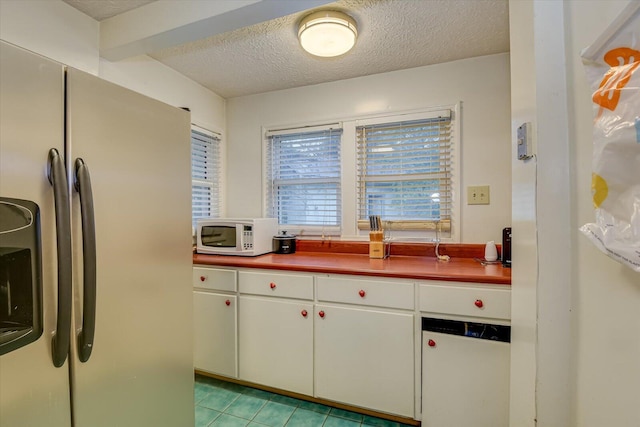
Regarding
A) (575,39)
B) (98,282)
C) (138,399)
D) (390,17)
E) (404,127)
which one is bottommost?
(138,399)

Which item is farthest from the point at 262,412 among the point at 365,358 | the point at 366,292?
the point at 366,292

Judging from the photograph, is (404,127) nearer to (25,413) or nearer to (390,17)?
(390,17)

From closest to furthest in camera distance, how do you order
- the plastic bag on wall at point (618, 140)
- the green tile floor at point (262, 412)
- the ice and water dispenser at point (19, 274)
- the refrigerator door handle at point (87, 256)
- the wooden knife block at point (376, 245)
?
1. the plastic bag on wall at point (618, 140)
2. the ice and water dispenser at point (19, 274)
3. the refrigerator door handle at point (87, 256)
4. the green tile floor at point (262, 412)
5. the wooden knife block at point (376, 245)

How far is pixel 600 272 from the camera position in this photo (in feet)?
1.76

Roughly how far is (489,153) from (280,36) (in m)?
1.57

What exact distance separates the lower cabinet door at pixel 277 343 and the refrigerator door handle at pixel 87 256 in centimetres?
101

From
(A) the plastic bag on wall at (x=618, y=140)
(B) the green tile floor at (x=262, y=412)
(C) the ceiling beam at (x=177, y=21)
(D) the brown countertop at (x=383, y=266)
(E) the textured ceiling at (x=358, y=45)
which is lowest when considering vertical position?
(B) the green tile floor at (x=262, y=412)

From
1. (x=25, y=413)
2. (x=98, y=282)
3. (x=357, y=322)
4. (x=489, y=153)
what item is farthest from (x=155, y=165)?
(x=489, y=153)

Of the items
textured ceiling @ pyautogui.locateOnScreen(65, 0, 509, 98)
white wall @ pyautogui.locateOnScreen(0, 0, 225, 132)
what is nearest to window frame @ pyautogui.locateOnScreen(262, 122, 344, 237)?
textured ceiling @ pyautogui.locateOnScreen(65, 0, 509, 98)

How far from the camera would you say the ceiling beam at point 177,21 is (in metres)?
1.38

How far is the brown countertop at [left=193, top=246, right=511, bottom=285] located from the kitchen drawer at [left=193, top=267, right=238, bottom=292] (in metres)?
0.05

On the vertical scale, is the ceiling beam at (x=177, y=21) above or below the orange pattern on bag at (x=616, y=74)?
above

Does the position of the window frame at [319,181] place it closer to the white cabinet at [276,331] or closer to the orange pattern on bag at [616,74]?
the white cabinet at [276,331]

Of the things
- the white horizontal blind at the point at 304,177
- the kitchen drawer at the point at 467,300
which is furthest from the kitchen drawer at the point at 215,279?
the kitchen drawer at the point at 467,300
